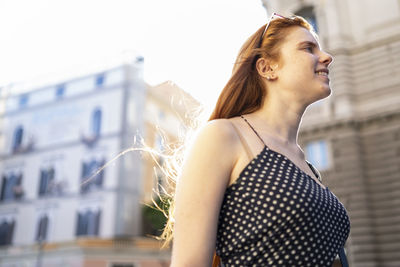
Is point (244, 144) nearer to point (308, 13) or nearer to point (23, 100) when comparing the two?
point (308, 13)

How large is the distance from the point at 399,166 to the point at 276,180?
11369 mm

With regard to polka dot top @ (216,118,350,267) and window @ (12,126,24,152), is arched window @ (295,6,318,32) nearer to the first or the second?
polka dot top @ (216,118,350,267)

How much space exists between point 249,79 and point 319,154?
1159 centimetres

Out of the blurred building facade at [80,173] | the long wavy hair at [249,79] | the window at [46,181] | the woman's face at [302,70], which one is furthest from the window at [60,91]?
the woman's face at [302,70]

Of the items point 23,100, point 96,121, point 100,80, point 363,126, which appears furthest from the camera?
point 23,100

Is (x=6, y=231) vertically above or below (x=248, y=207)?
below

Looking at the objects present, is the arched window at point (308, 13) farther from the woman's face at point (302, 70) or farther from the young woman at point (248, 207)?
the young woman at point (248, 207)

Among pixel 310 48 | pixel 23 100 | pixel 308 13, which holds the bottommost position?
pixel 310 48

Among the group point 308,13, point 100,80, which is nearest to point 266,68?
point 308,13

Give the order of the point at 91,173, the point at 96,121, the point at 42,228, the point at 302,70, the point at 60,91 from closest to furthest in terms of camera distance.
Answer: the point at 302,70, the point at 91,173, the point at 42,228, the point at 96,121, the point at 60,91

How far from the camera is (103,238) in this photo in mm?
19391

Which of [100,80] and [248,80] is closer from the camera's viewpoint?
[248,80]

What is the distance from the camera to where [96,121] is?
2284 centimetres

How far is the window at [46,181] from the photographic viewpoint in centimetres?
2277
